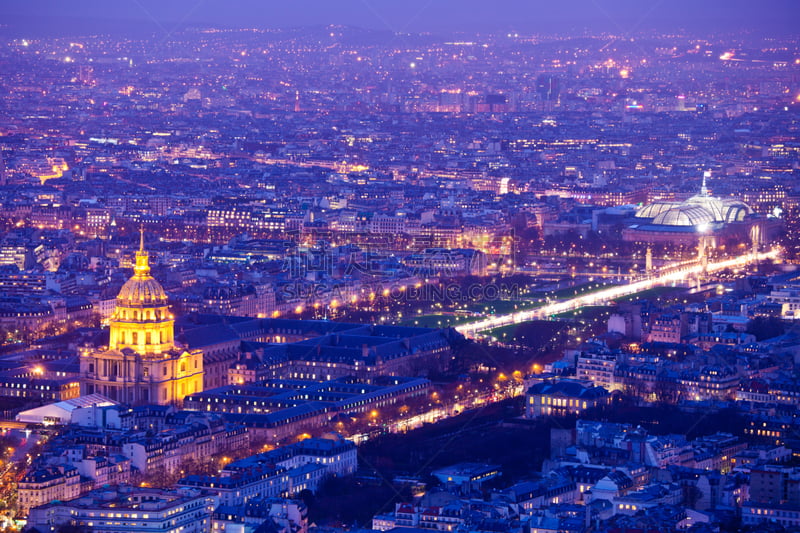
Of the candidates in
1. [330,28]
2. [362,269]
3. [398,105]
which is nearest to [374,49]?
[330,28]

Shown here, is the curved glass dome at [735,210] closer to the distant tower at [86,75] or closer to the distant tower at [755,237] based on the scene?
the distant tower at [755,237]

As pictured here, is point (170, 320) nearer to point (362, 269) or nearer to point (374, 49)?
point (362, 269)

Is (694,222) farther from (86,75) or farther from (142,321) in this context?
(86,75)

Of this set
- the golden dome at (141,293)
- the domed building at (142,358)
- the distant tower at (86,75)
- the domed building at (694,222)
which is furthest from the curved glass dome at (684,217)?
the distant tower at (86,75)

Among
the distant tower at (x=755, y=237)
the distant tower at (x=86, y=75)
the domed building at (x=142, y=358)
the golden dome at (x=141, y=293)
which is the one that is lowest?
the domed building at (x=142, y=358)

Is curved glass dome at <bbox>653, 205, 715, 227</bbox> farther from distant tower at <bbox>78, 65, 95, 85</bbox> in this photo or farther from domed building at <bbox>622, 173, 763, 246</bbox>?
distant tower at <bbox>78, 65, 95, 85</bbox>

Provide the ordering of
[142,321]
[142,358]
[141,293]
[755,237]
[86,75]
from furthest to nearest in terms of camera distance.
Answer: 1. [86,75]
2. [755,237]
3. [141,293]
4. [142,321]
5. [142,358]

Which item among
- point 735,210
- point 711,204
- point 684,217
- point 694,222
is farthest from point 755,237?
point 711,204
